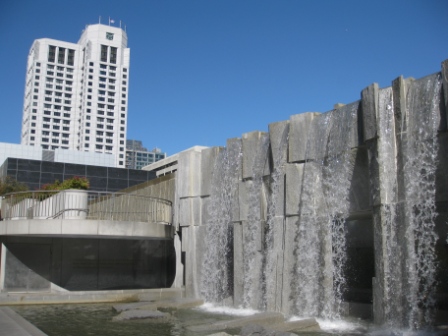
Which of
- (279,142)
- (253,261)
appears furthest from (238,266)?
(279,142)

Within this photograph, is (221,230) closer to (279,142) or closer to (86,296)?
(279,142)

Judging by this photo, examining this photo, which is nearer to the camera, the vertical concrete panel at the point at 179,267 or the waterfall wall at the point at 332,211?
the waterfall wall at the point at 332,211

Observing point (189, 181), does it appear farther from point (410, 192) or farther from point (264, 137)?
point (410, 192)

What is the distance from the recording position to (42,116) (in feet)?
437

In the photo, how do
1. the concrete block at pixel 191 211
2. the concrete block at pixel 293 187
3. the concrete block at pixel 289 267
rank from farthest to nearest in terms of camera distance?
the concrete block at pixel 191 211, the concrete block at pixel 293 187, the concrete block at pixel 289 267

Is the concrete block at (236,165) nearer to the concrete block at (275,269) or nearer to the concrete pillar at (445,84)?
the concrete block at (275,269)

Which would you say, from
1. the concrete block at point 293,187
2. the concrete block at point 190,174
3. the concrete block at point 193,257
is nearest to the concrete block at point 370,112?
the concrete block at point 293,187

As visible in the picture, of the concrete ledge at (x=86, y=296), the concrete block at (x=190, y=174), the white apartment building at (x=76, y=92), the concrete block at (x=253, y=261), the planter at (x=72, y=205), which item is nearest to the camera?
the concrete block at (x=253, y=261)

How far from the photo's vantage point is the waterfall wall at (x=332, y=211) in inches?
443

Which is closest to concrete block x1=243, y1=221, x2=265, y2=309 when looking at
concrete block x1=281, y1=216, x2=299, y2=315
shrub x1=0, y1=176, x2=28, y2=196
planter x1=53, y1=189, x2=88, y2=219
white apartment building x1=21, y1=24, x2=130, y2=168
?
concrete block x1=281, y1=216, x2=299, y2=315

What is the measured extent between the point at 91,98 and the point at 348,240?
12698cm

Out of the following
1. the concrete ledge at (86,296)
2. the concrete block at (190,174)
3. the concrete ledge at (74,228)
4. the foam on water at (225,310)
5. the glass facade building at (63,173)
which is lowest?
the foam on water at (225,310)

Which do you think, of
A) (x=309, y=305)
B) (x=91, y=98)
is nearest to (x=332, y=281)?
(x=309, y=305)

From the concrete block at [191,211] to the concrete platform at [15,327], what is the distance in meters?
7.78
